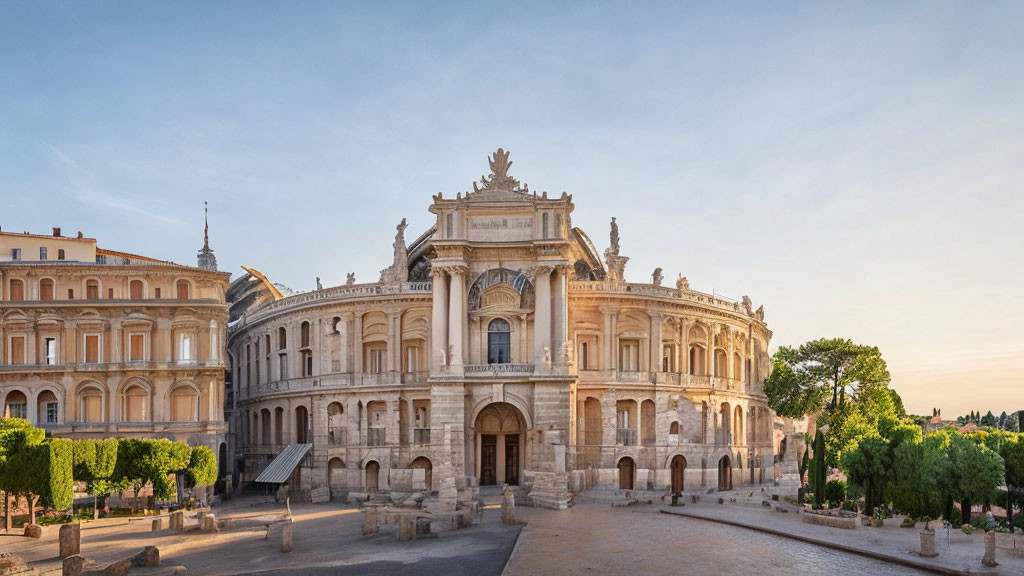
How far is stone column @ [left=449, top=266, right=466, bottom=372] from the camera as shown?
5319 centimetres

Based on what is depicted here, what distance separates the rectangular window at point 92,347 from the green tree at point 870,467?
144ft

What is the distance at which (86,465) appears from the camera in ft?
146

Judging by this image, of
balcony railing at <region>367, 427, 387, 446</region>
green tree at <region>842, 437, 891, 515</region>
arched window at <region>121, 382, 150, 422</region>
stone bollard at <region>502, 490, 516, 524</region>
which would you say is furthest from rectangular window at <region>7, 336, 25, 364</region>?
green tree at <region>842, 437, 891, 515</region>

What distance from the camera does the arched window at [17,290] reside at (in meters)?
54.3

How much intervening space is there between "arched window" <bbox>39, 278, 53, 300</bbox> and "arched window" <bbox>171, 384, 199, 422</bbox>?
977 cm

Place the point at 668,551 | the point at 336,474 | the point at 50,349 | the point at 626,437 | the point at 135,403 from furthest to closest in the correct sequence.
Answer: the point at 336,474
the point at 626,437
the point at 135,403
the point at 50,349
the point at 668,551

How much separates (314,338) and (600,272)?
22.9 m

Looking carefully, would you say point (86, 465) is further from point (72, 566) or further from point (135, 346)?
point (72, 566)

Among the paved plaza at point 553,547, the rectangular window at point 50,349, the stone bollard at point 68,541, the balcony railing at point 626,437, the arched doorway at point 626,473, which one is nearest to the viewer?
the paved plaza at point 553,547

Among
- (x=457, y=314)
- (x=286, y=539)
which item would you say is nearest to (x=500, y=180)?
(x=457, y=314)

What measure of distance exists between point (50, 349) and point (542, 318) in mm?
30252

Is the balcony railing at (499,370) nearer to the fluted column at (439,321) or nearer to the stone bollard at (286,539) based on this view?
the fluted column at (439,321)

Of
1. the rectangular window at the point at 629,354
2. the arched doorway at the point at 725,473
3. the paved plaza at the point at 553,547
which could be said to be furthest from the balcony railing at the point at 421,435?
the arched doorway at the point at 725,473

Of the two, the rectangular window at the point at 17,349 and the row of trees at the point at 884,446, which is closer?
the row of trees at the point at 884,446
